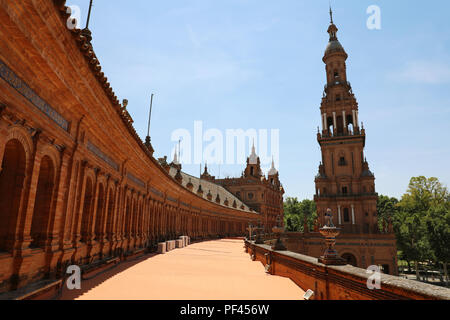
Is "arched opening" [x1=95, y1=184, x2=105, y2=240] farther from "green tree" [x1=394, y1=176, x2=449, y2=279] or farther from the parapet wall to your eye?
"green tree" [x1=394, y1=176, x2=449, y2=279]

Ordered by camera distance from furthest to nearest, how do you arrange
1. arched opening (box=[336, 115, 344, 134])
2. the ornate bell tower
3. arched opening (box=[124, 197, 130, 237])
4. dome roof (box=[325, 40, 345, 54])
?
dome roof (box=[325, 40, 345, 54]) → arched opening (box=[336, 115, 344, 134]) → the ornate bell tower → arched opening (box=[124, 197, 130, 237])

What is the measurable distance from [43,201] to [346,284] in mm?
8448

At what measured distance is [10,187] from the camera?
7051 mm

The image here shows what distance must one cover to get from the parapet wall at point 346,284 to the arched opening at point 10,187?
7852 millimetres

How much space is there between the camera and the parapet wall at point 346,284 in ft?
15.4

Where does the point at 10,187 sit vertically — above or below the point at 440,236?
above

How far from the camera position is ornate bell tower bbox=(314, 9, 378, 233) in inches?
1889

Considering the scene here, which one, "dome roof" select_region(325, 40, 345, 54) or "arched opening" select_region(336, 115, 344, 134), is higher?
"dome roof" select_region(325, 40, 345, 54)

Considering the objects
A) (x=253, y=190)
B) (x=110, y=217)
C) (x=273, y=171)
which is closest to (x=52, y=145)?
(x=110, y=217)

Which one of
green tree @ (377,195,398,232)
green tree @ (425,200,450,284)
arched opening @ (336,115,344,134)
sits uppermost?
arched opening @ (336,115,344,134)

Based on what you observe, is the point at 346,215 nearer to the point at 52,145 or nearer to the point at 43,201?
the point at 43,201

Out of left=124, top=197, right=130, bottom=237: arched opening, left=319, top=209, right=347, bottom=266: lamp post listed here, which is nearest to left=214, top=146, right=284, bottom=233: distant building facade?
left=124, top=197, right=130, bottom=237: arched opening

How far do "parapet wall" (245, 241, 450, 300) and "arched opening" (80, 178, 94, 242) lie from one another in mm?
8022

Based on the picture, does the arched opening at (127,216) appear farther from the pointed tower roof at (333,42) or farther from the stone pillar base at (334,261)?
the pointed tower roof at (333,42)
